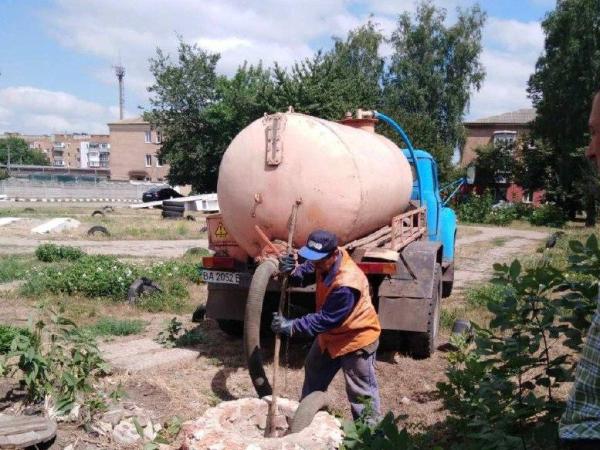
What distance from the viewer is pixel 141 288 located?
29.6ft

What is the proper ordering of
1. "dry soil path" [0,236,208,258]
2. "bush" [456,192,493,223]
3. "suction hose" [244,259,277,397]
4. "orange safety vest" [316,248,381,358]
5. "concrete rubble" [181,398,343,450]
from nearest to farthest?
"concrete rubble" [181,398,343,450], "orange safety vest" [316,248,381,358], "suction hose" [244,259,277,397], "dry soil path" [0,236,208,258], "bush" [456,192,493,223]

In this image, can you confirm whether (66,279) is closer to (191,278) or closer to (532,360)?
(191,278)

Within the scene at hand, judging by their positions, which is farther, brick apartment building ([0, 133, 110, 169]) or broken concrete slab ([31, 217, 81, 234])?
brick apartment building ([0, 133, 110, 169])

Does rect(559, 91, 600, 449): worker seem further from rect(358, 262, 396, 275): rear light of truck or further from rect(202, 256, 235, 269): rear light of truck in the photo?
rect(202, 256, 235, 269): rear light of truck

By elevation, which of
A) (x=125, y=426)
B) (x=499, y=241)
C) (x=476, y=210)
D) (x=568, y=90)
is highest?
(x=568, y=90)

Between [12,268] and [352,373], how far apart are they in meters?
9.16

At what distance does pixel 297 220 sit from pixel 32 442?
99.2 inches

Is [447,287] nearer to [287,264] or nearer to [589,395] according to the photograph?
[287,264]

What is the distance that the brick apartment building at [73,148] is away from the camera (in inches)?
4619

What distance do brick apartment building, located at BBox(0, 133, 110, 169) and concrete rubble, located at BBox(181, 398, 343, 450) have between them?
4518 inches

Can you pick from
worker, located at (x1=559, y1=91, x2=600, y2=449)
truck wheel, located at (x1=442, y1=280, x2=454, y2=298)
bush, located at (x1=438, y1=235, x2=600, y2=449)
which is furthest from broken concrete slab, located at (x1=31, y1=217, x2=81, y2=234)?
worker, located at (x1=559, y1=91, x2=600, y2=449)

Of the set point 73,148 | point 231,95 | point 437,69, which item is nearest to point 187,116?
point 231,95

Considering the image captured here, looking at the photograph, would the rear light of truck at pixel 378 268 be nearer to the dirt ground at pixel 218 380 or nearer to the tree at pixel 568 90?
the dirt ground at pixel 218 380

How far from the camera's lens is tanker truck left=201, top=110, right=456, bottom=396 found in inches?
205
